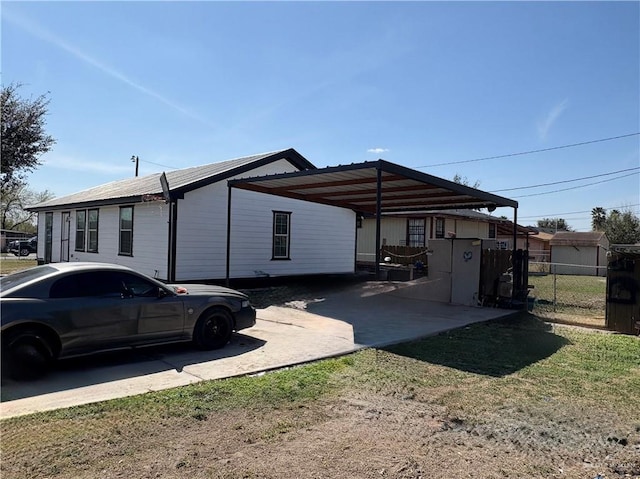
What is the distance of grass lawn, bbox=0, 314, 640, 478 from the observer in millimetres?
3436

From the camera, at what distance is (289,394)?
16.6ft

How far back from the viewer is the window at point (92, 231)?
687 inches

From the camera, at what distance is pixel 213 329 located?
733 centimetres

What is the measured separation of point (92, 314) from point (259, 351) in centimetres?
247

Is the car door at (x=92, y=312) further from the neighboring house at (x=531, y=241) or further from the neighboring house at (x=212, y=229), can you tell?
the neighboring house at (x=531, y=241)

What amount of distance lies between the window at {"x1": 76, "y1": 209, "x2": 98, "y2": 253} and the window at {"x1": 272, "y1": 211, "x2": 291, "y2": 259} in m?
7.07

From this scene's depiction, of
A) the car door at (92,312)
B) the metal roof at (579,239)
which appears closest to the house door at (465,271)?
the car door at (92,312)

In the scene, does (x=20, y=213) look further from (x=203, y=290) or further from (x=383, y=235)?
(x=203, y=290)

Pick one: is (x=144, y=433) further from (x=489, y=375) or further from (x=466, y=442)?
(x=489, y=375)

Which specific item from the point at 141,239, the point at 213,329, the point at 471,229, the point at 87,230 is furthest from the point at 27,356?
the point at 471,229

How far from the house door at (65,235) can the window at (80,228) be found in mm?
1127

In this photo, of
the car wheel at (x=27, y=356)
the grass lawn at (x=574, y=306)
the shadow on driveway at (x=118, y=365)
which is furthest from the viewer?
the grass lawn at (x=574, y=306)

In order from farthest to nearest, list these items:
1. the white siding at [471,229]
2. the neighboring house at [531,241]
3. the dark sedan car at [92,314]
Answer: the neighboring house at [531,241] → the white siding at [471,229] → the dark sedan car at [92,314]

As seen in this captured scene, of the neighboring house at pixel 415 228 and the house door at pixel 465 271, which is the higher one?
the neighboring house at pixel 415 228
